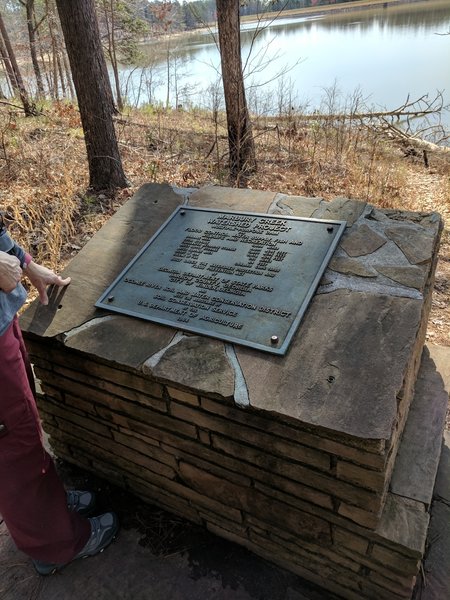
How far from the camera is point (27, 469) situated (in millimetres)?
1733

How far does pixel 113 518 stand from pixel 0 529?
64 centimetres

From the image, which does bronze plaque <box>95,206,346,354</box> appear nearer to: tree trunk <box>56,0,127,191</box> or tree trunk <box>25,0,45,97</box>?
tree trunk <box>56,0,127,191</box>

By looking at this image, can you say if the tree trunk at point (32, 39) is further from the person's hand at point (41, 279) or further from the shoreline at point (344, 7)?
the shoreline at point (344, 7)

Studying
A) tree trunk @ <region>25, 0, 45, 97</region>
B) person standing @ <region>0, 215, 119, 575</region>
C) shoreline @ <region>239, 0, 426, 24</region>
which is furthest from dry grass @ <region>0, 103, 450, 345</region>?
shoreline @ <region>239, 0, 426, 24</region>

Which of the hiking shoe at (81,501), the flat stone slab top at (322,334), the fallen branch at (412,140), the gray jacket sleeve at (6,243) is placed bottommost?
the hiking shoe at (81,501)

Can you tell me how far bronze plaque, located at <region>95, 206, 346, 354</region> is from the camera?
178cm

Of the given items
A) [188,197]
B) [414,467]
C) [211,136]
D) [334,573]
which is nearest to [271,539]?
[334,573]

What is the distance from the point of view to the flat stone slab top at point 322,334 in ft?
4.74

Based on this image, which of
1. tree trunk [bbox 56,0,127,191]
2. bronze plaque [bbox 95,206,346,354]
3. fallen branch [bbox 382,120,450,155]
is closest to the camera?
bronze plaque [bbox 95,206,346,354]

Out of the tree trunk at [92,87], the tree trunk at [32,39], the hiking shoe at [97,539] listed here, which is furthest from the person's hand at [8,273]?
the tree trunk at [32,39]

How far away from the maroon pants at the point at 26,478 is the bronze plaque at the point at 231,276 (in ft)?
1.82

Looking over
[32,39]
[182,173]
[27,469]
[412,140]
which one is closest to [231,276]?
[27,469]

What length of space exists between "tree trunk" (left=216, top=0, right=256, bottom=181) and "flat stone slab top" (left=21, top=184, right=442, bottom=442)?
3575mm

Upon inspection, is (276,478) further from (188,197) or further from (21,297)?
(188,197)
